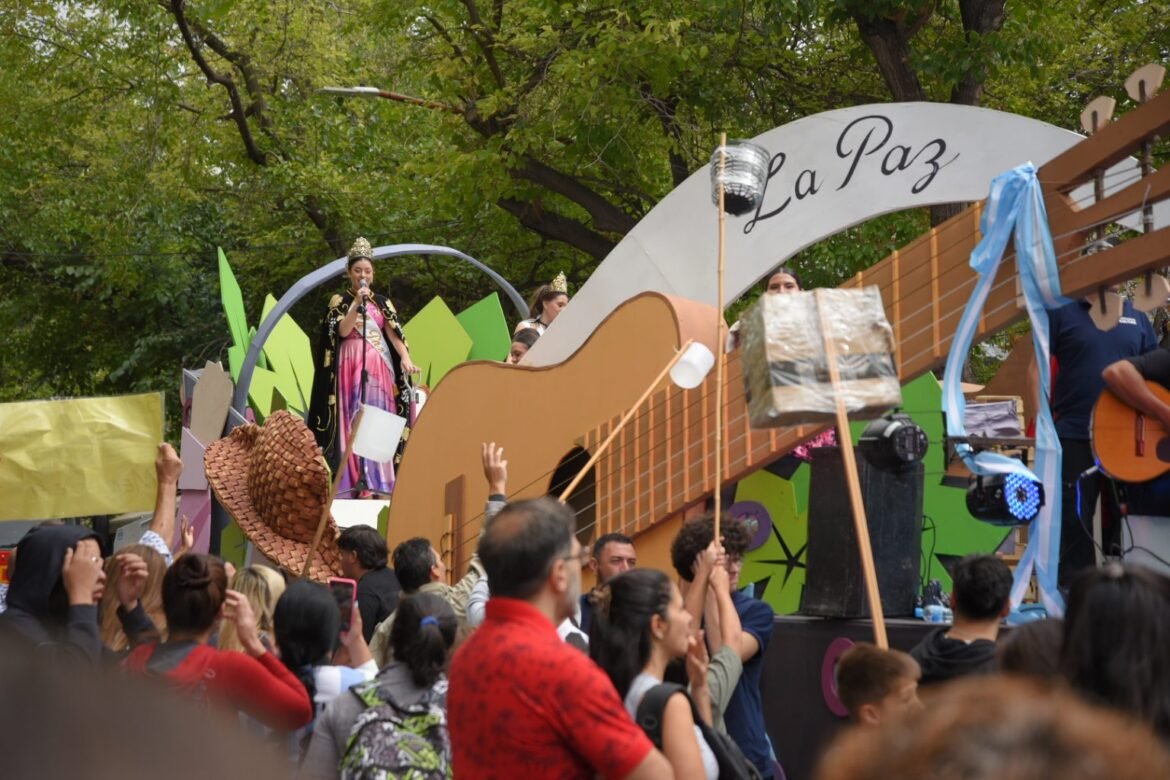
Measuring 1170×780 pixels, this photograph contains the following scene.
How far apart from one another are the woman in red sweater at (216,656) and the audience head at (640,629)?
3.62 feet

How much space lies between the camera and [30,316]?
25156 millimetres

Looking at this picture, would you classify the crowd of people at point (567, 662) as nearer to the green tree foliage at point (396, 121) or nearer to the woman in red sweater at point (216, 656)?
the woman in red sweater at point (216, 656)

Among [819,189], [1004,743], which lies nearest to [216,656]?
[1004,743]

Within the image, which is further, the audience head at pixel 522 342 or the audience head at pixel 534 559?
the audience head at pixel 522 342

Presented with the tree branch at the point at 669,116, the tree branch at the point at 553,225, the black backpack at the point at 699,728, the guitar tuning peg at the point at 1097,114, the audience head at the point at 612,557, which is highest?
the tree branch at the point at 669,116

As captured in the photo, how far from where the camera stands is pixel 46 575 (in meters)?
4.98

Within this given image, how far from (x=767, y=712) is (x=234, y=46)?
62.0ft

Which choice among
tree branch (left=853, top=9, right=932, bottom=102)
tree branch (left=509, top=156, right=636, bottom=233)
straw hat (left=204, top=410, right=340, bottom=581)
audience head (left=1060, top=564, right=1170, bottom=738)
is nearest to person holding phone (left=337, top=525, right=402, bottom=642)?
straw hat (left=204, top=410, right=340, bottom=581)

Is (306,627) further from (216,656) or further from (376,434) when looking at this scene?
(376,434)

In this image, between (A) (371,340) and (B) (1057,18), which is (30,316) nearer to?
(A) (371,340)

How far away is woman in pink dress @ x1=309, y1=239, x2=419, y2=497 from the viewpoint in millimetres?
12620

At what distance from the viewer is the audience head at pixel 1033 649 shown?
3.13 metres

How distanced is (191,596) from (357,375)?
8.28m

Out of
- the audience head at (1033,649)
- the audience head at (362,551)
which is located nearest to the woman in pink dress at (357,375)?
the audience head at (362,551)
